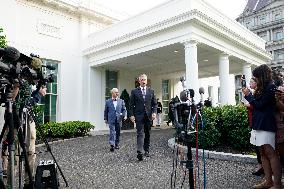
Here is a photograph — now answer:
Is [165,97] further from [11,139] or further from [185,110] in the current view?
[11,139]

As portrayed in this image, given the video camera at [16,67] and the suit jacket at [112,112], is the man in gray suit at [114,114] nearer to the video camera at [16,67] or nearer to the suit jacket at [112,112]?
the suit jacket at [112,112]

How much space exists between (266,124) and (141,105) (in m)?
3.46

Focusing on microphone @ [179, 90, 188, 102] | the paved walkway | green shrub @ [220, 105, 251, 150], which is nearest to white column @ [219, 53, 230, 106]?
green shrub @ [220, 105, 251, 150]

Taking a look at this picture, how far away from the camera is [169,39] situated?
45.1 ft

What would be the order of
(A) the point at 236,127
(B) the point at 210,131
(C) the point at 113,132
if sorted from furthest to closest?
(C) the point at 113,132
(B) the point at 210,131
(A) the point at 236,127

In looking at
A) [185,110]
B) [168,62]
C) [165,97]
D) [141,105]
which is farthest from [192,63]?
[165,97]

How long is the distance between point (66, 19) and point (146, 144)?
12586mm

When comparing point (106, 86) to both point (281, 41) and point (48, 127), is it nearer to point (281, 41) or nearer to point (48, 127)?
point (48, 127)

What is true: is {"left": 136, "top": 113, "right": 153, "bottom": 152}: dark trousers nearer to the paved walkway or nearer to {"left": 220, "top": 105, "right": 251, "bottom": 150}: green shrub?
the paved walkway

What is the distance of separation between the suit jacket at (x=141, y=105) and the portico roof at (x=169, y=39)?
656cm

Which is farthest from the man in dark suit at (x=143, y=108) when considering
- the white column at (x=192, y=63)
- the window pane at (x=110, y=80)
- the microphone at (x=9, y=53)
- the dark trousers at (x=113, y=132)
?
the window pane at (x=110, y=80)

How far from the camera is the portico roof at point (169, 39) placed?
1327 centimetres

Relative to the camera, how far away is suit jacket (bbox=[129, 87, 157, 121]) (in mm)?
7008

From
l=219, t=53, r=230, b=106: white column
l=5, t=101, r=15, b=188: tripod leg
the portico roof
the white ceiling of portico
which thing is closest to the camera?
l=5, t=101, r=15, b=188: tripod leg
